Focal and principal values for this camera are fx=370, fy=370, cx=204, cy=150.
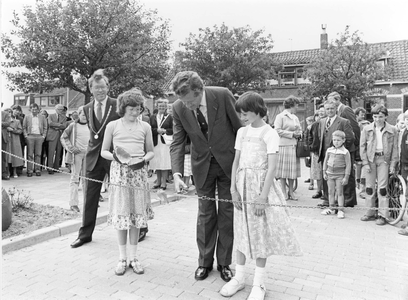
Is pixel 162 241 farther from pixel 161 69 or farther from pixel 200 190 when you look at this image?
pixel 161 69

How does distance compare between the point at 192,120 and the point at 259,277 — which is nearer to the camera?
the point at 259,277

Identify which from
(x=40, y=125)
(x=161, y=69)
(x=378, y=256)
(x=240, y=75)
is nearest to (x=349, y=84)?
(x=240, y=75)

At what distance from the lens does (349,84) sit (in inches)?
911

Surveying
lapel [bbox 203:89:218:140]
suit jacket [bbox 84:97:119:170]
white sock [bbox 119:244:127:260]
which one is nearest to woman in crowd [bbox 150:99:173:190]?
suit jacket [bbox 84:97:119:170]

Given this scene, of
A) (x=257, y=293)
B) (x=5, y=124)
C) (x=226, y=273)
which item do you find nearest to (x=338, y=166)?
(x=226, y=273)

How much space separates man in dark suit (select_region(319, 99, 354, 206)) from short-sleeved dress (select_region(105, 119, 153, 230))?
13.8ft

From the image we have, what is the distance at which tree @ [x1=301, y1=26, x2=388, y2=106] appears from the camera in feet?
76.1

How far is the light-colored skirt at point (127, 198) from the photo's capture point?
12.8 feet

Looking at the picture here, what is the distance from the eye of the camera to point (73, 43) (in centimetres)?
1288

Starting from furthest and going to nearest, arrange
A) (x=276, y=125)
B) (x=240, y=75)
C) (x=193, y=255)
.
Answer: (x=240, y=75) → (x=276, y=125) → (x=193, y=255)

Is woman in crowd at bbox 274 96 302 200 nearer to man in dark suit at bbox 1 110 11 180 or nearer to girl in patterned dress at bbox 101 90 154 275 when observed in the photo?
girl in patterned dress at bbox 101 90 154 275

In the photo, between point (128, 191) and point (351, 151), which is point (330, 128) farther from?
point (128, 191)

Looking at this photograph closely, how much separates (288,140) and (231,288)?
5.15m

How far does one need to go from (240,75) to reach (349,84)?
7.11 m
